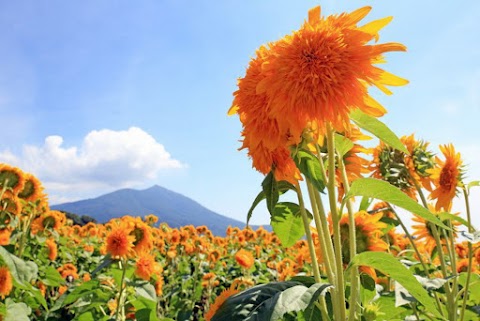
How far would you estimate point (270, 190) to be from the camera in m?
1.12

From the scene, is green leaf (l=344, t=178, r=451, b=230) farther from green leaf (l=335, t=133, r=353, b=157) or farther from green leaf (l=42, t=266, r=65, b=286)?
green leaf (l=42, t=266, r=65, b=286)

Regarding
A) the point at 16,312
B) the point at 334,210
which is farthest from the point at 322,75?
the point at 16,312

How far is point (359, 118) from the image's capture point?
104 cm

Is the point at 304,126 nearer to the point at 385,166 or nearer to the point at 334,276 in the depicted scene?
the point at 334,276

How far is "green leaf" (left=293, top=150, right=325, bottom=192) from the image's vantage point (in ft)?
3.35

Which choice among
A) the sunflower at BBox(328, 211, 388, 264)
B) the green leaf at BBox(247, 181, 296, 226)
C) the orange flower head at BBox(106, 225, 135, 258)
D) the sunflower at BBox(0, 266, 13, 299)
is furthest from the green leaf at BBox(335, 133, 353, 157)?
the sunflower at BBox(0, 266, 13, 299)

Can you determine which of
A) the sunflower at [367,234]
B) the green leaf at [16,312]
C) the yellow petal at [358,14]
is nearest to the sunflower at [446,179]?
the sunflower at [367,234]

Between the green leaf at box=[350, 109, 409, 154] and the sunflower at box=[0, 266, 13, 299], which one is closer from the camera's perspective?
the green leaf at box=[350, 109, 409, 154]

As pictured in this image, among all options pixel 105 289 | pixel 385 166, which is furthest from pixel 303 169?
pixel 105 289

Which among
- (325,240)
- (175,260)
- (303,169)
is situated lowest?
(175,260)

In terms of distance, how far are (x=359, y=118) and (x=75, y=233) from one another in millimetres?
8695

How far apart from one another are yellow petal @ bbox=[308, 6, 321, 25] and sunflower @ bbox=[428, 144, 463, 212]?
1.38 meters

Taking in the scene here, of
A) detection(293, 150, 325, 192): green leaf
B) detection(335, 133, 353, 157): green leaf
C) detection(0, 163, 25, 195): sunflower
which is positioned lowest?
detection(293, 150, 325, 192): green leaf

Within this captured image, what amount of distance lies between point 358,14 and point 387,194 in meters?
0.44
